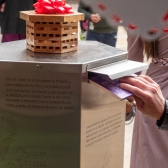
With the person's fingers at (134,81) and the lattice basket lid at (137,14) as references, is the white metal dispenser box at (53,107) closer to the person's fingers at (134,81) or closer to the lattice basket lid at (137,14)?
the person's fingers at (134,81)

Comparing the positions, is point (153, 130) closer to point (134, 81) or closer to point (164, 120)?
point (164, 120)

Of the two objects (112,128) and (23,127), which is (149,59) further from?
(23,127)

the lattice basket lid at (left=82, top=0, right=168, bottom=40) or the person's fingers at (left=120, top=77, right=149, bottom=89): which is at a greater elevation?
the lattice basket lid at (left=82, top=0, right=168, bottom=40)

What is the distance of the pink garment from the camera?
4.13ft

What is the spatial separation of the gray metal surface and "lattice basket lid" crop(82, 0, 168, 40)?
38cm

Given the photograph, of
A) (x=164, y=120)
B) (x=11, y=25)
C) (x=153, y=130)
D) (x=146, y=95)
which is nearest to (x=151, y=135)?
(x=153, y=130)

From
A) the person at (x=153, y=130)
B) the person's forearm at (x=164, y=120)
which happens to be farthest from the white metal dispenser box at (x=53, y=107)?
the person at (x=153, y=130)

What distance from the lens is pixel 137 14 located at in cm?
43

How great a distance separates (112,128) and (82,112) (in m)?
0.15

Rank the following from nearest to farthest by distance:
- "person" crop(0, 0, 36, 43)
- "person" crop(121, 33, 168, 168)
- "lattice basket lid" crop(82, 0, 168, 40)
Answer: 1. "lattice basket lid" crop(82, 0, 168, 40)
2. "person" crop(121, 33, 168, 168)
3. "person" crop(0, 0, 36, 43)

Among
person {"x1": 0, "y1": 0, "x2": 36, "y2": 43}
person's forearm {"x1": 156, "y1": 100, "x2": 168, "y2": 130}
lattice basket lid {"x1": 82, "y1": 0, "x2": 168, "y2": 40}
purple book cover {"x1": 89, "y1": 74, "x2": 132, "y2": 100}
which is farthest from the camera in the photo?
person {"x1": 0, "y1": 0, "x2": 36, "y2": 43}

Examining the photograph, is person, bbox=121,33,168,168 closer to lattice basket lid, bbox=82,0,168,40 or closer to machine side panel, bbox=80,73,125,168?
machine side panel, bbox=80,73,125,168

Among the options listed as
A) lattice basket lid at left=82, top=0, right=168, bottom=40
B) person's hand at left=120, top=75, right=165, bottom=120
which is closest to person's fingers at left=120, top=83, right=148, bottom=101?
person's hand at left=120, top=75, right=165, bottom=120

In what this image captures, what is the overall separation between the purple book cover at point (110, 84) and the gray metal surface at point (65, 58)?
0.03 m
